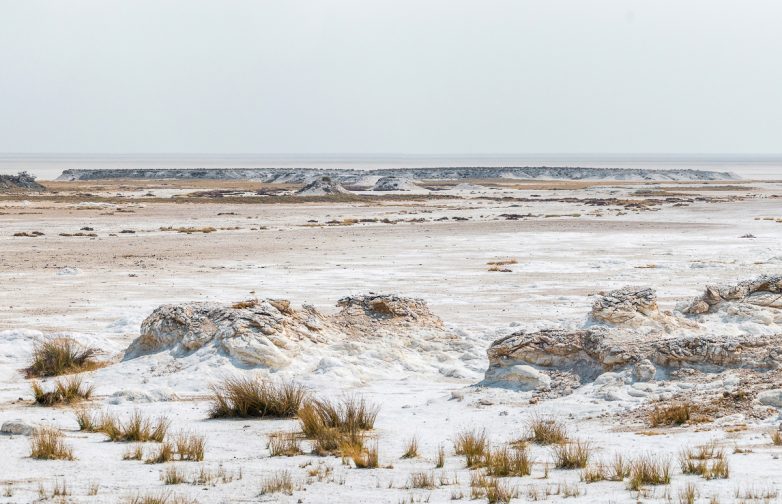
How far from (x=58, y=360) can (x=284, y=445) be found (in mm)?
5214

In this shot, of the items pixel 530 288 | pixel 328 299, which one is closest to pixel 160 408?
pixel 328 299

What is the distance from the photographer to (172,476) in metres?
8.05

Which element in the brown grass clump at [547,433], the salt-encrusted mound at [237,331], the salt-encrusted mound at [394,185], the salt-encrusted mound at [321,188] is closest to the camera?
the brown grass clump at [547,433]

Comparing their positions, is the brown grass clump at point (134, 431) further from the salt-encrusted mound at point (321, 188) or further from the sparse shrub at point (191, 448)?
the salt-encrusted mound at point (321, 188)

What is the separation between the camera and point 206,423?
10.6 metres

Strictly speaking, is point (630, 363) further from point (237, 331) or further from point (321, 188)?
point (321, 188)

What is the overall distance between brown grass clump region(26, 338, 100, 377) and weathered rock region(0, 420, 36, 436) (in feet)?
11.7

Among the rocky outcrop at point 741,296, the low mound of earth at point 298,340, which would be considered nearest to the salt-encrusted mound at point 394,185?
the rocky outcrop at point 741,296

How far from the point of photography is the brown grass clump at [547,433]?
9398mm

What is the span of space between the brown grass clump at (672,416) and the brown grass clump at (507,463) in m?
1.85

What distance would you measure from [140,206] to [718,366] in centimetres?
5402

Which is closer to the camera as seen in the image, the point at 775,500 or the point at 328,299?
the point at 775,500

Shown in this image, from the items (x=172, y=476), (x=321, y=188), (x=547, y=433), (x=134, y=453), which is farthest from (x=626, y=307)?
(x=321, y=188)

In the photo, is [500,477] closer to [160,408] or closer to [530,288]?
[160,408]
